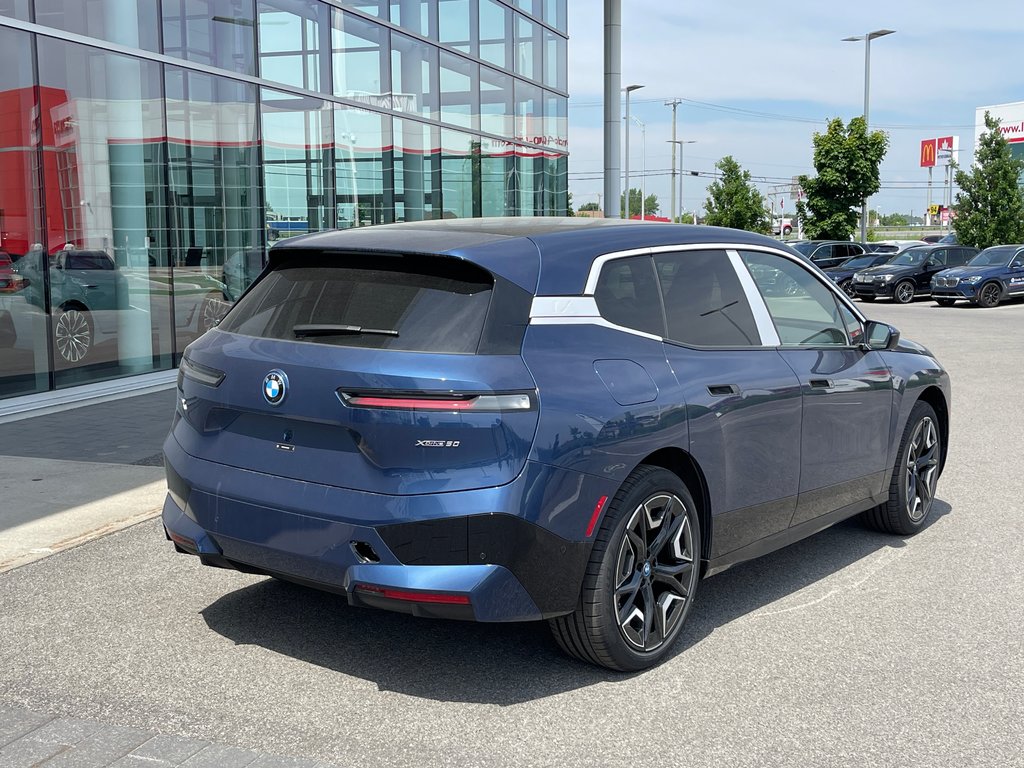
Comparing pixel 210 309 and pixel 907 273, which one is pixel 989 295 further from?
pixel 210 309

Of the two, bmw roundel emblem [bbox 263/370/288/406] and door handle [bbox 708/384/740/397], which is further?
door handle [bbox 708/384/740/397]

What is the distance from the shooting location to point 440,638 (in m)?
4.66

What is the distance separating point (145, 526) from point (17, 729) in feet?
9.14

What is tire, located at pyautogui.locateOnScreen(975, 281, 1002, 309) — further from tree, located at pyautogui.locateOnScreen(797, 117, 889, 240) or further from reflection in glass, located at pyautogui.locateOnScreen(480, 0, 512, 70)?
reflection in glass, located at pyautogui.locateOnScreen(480, 0, 512, 70)

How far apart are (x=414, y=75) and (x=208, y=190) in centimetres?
670

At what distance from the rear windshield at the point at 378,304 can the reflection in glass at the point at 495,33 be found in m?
19.6

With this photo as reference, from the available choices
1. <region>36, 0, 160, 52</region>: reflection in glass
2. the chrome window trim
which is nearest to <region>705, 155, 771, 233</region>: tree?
<region>36, 0, 160, 52</region>: reflection in glass

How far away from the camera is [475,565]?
12.5 ft

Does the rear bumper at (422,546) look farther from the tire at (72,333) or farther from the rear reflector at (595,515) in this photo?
the tire at (72,333)

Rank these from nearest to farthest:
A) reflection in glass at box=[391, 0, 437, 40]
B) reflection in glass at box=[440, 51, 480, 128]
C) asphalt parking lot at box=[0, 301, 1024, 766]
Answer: asphalt parking lot at box=[0, 301, 1024, 766], reflection in glass at box=[391, 0, 437, 40], reflection in glass at box=[440, 51, 480, 128]

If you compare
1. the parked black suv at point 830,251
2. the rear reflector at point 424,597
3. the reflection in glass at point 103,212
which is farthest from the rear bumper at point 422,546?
the parked black suv at point 830,251

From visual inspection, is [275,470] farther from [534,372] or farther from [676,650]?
[676,650]

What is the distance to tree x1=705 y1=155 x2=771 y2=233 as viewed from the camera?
6044cm

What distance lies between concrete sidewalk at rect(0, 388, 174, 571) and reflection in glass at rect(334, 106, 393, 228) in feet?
24.9
